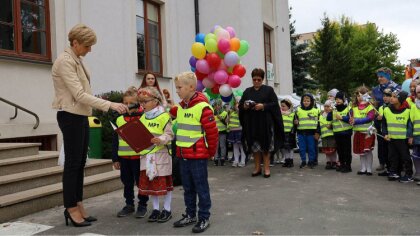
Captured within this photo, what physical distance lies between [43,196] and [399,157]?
576cm

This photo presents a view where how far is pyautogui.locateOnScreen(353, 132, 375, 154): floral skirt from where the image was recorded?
753 centimetres

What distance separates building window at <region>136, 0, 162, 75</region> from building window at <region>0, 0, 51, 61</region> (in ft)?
10.6

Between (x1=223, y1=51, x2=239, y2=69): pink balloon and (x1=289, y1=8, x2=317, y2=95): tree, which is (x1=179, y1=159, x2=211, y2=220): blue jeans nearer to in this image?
(x1=223, y1=51, x2=239, y2=69): pink balloon

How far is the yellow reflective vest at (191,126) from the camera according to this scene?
14.2ft

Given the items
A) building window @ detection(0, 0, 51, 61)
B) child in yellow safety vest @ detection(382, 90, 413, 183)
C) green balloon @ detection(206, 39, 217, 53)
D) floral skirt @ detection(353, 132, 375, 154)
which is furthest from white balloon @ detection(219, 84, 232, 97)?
building window @ detection(0, 0, 51, 61)

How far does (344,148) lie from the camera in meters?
7.93

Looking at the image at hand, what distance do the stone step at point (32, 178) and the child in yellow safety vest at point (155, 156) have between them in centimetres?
183

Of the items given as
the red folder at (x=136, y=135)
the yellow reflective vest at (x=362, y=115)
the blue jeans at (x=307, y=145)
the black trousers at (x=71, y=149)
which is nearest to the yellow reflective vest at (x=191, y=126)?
the red folder at (x=136, y=135)

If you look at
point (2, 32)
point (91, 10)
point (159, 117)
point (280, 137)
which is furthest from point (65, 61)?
point (91, 10)

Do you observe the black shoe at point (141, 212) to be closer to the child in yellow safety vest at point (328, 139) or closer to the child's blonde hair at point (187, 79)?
the child's blonde hair at point (187, 79)

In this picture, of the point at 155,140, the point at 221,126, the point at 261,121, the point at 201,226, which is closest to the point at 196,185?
the point at 201,226

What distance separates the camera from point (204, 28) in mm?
14211

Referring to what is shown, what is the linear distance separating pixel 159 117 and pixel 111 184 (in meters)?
2.32

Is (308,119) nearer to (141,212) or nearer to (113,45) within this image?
(141,212)
